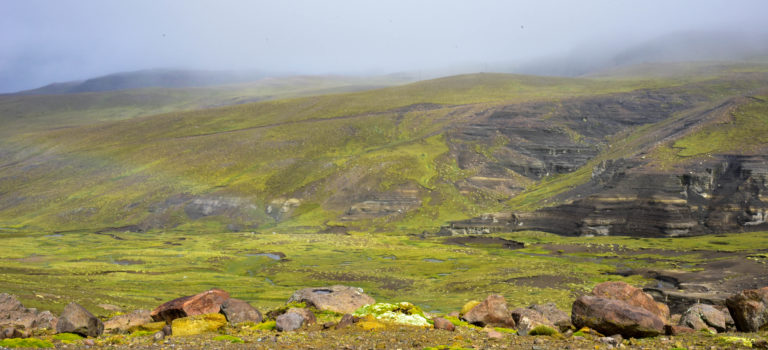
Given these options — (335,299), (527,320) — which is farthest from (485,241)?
(527,320)

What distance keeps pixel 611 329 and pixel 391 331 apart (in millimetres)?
12935

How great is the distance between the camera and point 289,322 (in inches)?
1275

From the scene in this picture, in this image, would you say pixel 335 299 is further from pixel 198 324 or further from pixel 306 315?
pixel 198 324

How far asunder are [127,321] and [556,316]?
29.9 metres

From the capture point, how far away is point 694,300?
6262 centimetres

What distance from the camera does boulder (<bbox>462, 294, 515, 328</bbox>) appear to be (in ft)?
118

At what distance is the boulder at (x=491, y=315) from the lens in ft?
118

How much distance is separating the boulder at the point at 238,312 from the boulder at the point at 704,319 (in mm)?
28635

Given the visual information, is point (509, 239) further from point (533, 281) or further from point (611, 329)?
point (611, 329)

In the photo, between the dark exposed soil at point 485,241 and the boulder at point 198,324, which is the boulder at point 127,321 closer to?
the boulder at point 198,324

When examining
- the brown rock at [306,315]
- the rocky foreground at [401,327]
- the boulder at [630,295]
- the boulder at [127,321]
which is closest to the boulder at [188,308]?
the rocky foreground at [401,327]

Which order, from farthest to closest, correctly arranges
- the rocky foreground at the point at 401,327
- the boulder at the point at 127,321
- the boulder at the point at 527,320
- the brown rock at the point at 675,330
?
the boulder at the point at 127,321 → the boulder at the point at 527,320 → the brown rock at the point at 675,330 → the rocky foreground at the point at 401,327

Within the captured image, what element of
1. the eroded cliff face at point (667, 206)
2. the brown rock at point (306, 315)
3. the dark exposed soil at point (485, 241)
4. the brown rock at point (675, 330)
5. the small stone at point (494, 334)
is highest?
the brown rock at point (306, 315)

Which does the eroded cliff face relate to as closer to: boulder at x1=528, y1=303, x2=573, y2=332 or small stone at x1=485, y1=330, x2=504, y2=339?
boulder at x1=528, y1=303, x2=573, y2=332
